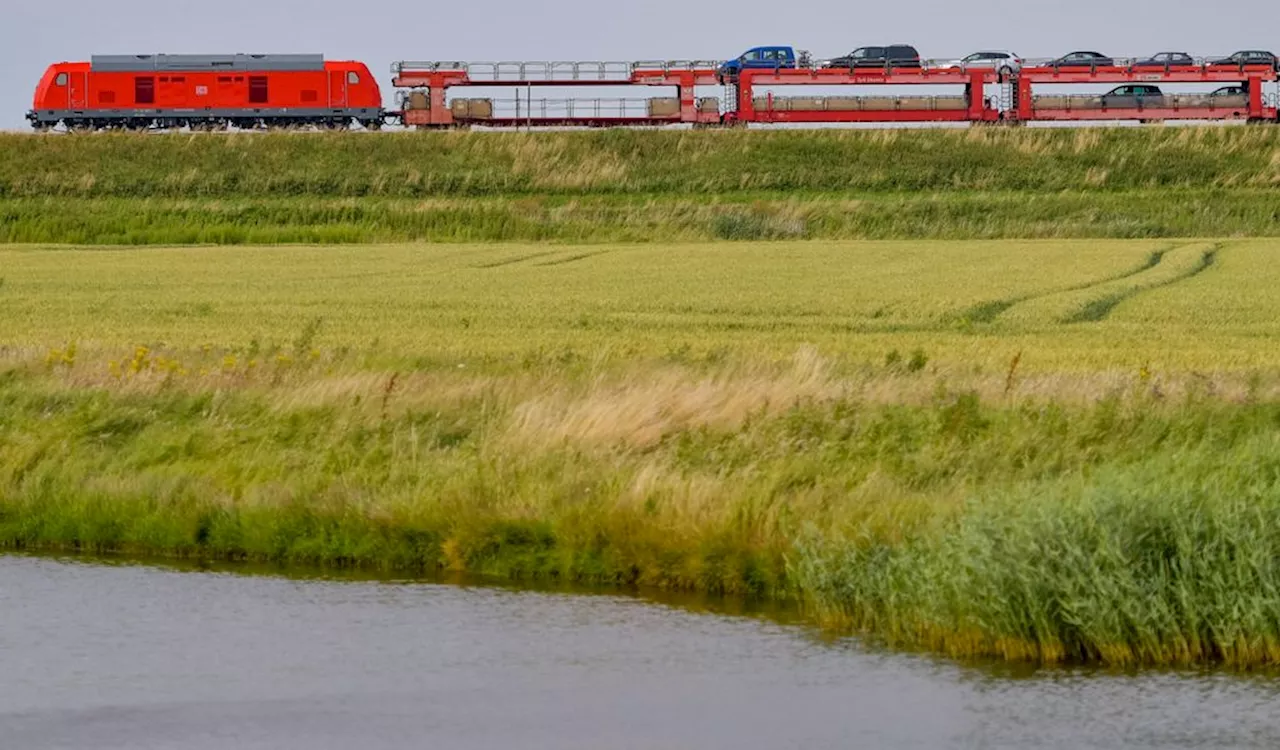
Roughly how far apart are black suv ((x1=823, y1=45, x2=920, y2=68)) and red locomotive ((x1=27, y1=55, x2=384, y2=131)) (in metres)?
18.0

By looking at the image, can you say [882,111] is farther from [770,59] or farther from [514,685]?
[514,685]

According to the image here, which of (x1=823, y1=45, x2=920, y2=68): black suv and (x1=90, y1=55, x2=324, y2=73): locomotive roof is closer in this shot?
(x1=90, y1=55, x2=324, y2=73): locomotive roof

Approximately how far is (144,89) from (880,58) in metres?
27.2

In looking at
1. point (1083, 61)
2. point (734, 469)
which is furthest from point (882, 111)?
point (734, 469)

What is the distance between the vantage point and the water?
11.4m

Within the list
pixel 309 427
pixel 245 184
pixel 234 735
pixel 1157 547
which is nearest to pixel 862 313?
pixel 309 427

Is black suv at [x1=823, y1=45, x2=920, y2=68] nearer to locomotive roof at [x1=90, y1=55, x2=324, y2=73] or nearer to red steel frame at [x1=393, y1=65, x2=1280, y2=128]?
red steel frame at [x1=393, y1=65, x2=1280, y2=128]

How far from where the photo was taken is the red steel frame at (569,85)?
72.2m

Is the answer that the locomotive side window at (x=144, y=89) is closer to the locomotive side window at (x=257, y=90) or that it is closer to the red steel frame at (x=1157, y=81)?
the locomotive side window at (x=257, y=90)

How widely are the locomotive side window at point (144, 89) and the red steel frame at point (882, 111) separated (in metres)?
21.3

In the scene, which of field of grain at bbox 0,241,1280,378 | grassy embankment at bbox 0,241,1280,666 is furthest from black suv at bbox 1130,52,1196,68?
grassy embankment at bbox 0,241,1280,666

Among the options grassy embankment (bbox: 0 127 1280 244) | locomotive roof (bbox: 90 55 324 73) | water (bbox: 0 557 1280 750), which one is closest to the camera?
water (bbox: 0 557 1280 750)

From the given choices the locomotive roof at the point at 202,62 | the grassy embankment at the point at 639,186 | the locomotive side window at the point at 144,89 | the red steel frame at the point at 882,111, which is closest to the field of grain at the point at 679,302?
the grassy embankment at the point at 639,186

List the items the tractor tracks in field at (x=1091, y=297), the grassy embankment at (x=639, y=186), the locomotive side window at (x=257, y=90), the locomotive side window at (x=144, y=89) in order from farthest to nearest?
the locomotive side window at (x=257, y=90), the locomotive side window at (x=144, y=89), the grassy embankment at (x=639, y=186), the tractor tracks in field at (x=1091, y=297)
